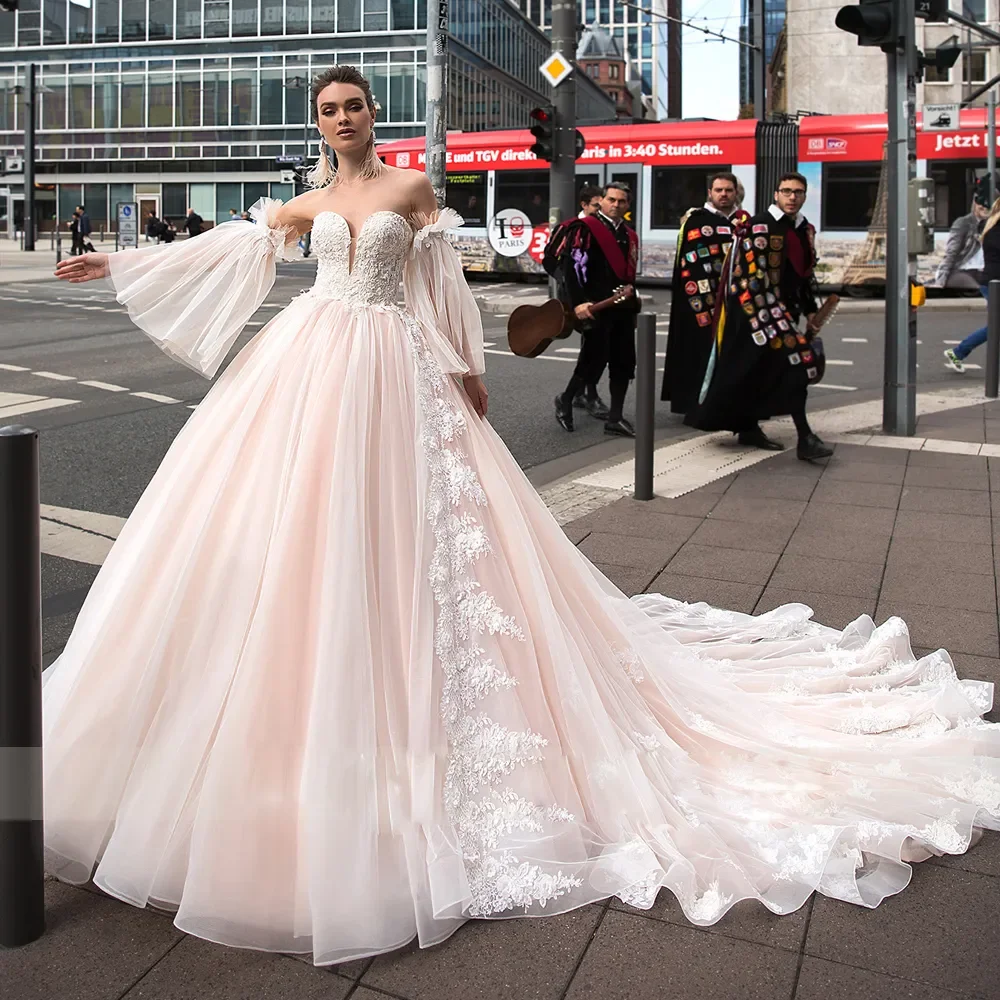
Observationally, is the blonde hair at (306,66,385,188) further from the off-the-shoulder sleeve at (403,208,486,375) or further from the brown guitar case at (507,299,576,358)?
the brown guitar case at (507,299,576,358)

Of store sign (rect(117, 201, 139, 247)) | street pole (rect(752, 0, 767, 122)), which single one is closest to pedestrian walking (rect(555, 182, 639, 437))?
street pole (rect(752, 0, 767, 122))

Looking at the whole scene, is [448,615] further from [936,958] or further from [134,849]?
[936,958]

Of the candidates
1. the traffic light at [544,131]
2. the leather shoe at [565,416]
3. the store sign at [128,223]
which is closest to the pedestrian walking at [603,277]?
the leather shoe at [565,416]

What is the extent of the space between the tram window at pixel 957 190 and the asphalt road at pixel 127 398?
5.33 meters

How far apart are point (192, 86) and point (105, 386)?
52.3 meters

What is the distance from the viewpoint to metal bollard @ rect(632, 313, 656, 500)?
6.73 metres

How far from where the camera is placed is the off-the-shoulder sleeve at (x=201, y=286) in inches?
129

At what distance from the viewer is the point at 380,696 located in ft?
8.71

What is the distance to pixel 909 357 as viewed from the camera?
8.76 meters

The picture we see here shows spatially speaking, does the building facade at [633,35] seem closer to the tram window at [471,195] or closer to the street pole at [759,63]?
the street pole at [759,63]

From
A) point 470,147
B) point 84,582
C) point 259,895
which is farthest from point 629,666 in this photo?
point 470,147

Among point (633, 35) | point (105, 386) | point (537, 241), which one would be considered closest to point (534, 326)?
point (105, 386)

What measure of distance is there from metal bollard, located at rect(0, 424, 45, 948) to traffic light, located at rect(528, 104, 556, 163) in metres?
13.8

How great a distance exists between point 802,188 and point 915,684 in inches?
184
